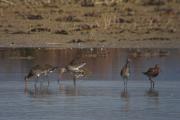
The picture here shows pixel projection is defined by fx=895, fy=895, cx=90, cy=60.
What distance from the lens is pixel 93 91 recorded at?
19.0 metres

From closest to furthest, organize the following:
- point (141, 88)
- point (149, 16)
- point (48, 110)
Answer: point (48, 110) → point (141, 88) → point (149, 16)

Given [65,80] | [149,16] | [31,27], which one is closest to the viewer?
[65,80]

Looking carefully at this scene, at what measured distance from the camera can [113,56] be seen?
85.4ft

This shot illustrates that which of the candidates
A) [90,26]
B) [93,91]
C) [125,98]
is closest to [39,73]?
[93,91]

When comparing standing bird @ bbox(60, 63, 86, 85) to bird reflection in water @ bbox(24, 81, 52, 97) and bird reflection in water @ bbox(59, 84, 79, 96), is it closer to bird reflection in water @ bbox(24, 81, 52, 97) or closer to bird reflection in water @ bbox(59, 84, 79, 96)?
bird reflection in water @ bbox(59, 84, 79, 96)

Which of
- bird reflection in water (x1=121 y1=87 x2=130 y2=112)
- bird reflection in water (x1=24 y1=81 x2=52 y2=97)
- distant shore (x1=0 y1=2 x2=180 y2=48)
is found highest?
bird reflection in water (x1=121 y1=87 x2=130 y2=112)

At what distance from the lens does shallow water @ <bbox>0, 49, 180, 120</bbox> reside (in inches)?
620

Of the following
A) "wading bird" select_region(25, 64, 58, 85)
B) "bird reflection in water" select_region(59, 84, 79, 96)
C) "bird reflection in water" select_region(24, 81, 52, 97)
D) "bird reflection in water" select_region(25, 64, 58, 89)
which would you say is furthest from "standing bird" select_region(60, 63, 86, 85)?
"bird reflection in water" select_region(24, 81, 52, 97)

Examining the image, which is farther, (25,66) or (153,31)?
(153,31)

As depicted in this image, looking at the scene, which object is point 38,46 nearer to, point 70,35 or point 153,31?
point 70,35

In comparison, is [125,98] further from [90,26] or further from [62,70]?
[90,26]

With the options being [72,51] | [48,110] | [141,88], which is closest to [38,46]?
[72,51]

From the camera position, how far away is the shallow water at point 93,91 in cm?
1575

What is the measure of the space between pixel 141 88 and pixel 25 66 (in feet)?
17.3
